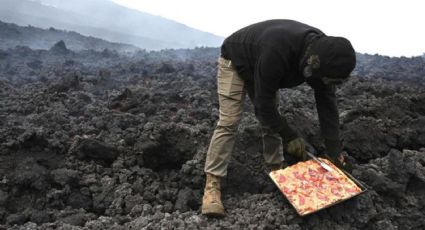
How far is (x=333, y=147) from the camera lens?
358 centimetres

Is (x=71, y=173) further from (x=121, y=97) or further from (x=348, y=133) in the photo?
(x=121, y=97)

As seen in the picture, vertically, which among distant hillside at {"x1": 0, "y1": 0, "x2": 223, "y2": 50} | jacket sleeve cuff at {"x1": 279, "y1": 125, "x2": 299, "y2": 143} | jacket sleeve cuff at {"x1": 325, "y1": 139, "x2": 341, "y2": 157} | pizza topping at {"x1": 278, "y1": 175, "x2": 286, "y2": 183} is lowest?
distant hillside at {"x1": 0, "y1": 0, "x2": 223, "y2": 50}

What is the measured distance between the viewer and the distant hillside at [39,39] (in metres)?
18.0

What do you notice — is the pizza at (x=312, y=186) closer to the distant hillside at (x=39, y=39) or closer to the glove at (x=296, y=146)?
the glove at (x=296, y=146)

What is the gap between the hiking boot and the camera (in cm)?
325

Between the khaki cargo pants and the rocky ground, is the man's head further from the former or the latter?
the rocky ground

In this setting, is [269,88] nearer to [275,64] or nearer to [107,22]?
[275,64]

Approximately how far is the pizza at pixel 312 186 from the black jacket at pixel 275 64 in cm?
30

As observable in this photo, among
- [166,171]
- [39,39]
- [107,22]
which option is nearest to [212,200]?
[166,171]

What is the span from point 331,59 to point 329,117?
2.86ft

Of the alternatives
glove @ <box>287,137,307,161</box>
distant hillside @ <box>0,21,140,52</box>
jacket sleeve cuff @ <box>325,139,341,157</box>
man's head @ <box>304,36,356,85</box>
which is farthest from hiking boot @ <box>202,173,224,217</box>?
distant hillside @ <box>0,21,140,52</box>

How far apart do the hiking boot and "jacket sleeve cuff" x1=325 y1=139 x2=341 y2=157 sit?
0.97 metres

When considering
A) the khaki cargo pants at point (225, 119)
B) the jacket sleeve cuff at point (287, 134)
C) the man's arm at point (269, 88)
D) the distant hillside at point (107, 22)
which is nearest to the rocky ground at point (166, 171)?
the khaki cargo pants at point (225, 119)

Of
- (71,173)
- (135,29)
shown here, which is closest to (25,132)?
(71,173)
